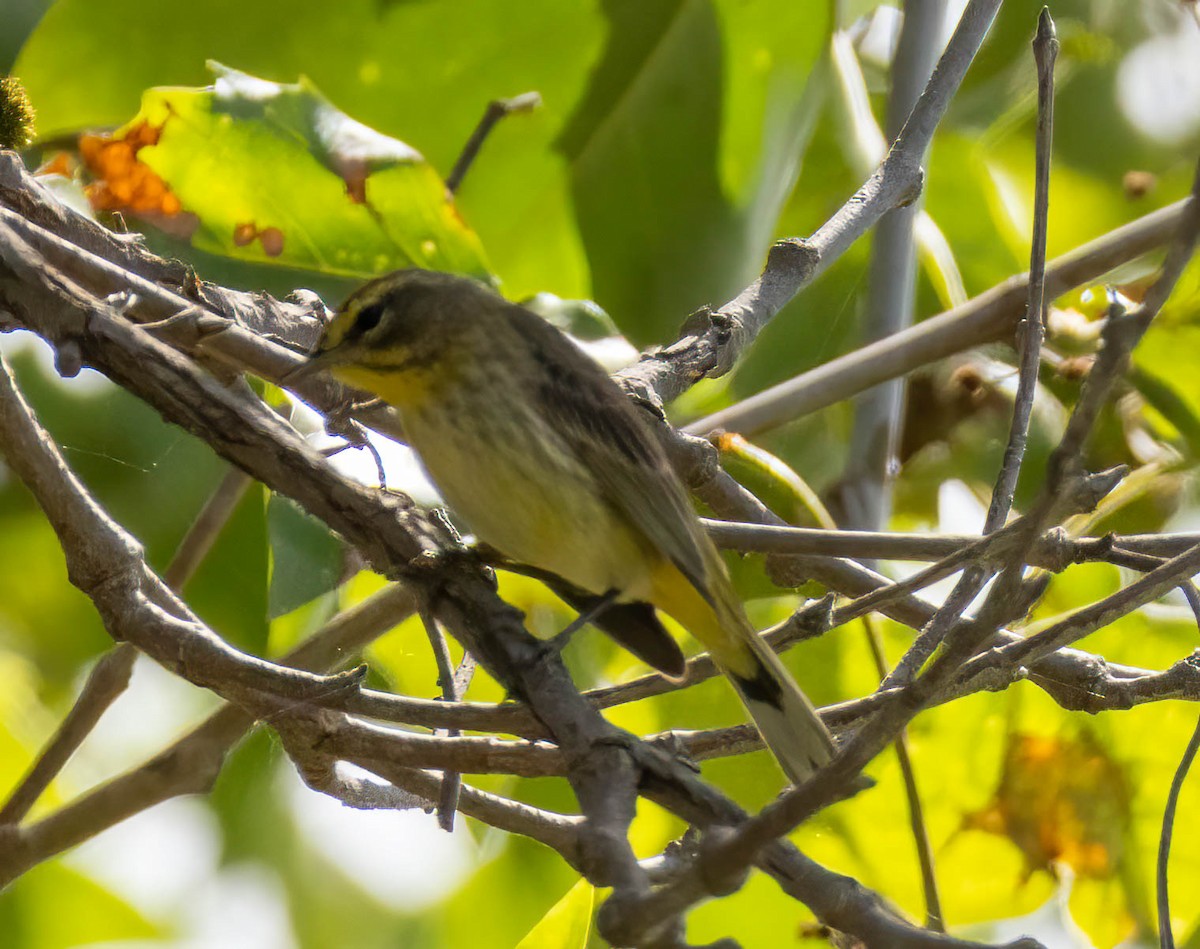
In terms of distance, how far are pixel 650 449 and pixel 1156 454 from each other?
1808 mm

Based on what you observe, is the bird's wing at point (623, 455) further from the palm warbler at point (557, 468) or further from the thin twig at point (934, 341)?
the thin twig at point (934, 341)

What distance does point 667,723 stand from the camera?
3031mm

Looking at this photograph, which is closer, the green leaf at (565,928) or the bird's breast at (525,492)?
the green leaf at (565,928)

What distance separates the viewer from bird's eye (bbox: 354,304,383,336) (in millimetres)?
2619

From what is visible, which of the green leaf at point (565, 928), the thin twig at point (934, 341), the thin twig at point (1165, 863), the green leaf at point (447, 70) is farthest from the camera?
the green leaf at point (447, 70)

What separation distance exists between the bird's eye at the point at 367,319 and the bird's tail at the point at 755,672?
722 millimetres

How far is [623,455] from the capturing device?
2494 millimetres

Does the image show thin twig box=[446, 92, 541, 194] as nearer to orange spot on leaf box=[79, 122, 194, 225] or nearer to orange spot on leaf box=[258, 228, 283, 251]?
orange spot on leaf box=[258, 228, 283, 251]

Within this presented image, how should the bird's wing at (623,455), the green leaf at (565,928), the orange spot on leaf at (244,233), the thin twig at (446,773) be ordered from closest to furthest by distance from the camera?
1. the thin twig at (446,773)
2. the green leaf at (565,928)
3. the bird's wing at (623,455)
4. the orange spot on leaf at (244,233)

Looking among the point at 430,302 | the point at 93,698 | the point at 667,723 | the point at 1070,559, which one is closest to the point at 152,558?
the point at 93,698

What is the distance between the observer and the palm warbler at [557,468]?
2.47 meters

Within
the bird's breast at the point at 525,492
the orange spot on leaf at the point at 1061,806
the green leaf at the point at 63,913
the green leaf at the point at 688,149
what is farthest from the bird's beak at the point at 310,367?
the orange spot on leaf at the point at 1061,806

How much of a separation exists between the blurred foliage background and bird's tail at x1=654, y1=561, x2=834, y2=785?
1.64ft

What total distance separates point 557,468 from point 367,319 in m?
0.47
